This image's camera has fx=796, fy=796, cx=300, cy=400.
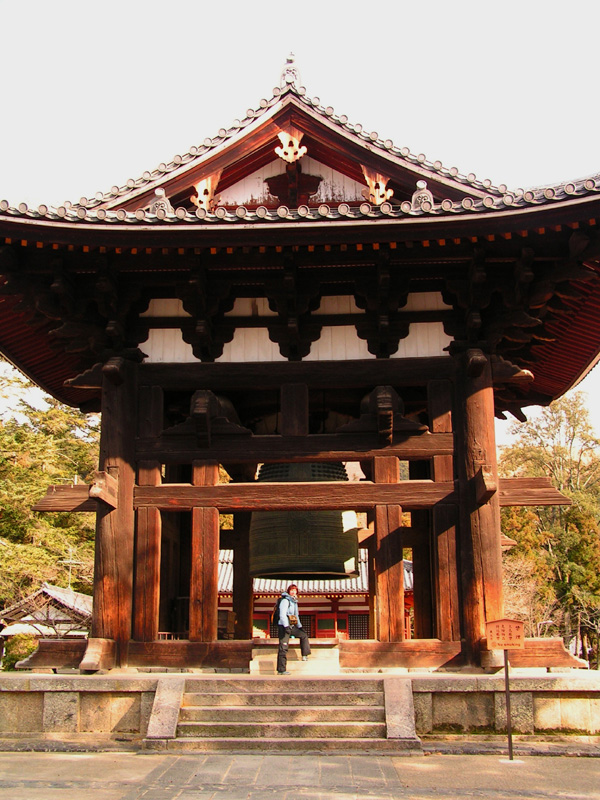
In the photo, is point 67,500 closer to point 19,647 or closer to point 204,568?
point 204,568

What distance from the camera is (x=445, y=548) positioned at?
385 inches

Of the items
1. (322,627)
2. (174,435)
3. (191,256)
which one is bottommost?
(322,627)

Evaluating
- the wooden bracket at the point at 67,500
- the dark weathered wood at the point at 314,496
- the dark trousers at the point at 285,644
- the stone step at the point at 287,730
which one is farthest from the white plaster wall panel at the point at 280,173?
the stone step at the point at 287,730

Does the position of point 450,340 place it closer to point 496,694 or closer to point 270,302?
point 270,302

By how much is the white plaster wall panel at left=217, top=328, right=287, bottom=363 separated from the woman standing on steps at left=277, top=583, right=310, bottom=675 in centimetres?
316

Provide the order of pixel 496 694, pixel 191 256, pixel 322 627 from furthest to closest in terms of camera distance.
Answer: pixel 322 627
pixel 191 256
pixel 496 694

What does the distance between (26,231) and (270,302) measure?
322cm

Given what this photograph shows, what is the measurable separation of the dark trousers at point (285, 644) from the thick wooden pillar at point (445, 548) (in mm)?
1631

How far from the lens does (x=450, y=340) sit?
10.7 metres

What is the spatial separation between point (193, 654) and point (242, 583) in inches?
106

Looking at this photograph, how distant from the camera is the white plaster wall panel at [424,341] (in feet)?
35.0

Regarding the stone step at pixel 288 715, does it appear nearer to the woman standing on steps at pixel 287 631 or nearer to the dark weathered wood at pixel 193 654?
the woman standing on steps at pixel 287 631

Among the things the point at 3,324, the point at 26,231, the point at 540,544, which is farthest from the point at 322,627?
the point at 26,231

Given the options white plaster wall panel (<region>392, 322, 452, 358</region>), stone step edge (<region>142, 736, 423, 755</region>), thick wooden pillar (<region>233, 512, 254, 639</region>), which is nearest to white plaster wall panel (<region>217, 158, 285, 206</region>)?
white plaster wall panel (<region>392, 322, 452, 358</region>)
